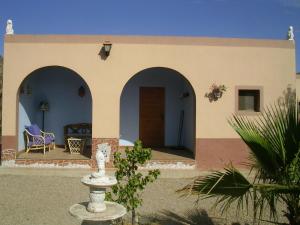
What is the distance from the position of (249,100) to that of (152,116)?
370 centimetres

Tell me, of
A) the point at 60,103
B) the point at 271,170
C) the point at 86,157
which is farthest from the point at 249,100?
the point at 271,170

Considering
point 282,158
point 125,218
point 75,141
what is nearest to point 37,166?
point 75,141

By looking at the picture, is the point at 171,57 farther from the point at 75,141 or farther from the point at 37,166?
the point at 37,166

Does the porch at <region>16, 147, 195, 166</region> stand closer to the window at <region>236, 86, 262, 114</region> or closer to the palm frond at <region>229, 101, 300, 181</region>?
the window at <region>236, 86, 262, 114</region>

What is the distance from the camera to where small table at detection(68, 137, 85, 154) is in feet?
37.0

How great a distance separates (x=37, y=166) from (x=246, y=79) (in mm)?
6650

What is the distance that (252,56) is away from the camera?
10.8 m

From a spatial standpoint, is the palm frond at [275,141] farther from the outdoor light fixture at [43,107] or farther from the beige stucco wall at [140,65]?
the outdoor light fixture at [43,107]

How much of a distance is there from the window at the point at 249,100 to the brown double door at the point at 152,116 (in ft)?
10.6

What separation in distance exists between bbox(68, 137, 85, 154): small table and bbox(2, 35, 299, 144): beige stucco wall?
118 centimetres

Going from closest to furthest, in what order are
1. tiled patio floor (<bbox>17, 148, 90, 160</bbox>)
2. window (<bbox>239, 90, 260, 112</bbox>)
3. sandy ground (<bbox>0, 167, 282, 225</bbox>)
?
sandy ground (<bbox>0, 167, 282, 225</bbox>)
tiled patio floor (<bbox>17, 148, 90, 160</bbox>)
window (<bbox>239, 90, 260, 112</bbox>)

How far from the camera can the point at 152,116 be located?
13.1 metres

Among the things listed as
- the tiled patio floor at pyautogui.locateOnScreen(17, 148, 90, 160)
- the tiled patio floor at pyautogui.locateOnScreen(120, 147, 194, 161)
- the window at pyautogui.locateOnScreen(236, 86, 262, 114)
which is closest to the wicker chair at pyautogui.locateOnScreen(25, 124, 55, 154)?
the tiled patio floor at pyautogui.locateOnScreen(17, 148, 90, 160)

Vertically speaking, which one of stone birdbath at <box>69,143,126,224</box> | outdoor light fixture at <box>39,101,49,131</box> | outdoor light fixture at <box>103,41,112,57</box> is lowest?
stone birdbath at <box>69,143,126,224</box>
